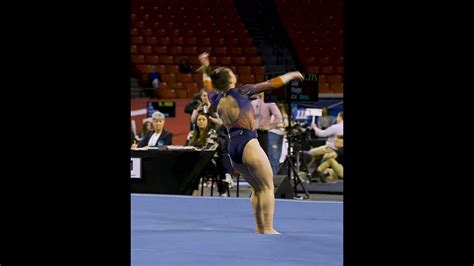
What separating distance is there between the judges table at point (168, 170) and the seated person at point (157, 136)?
569 millimetres

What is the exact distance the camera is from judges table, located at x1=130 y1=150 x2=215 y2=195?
12.6 meters

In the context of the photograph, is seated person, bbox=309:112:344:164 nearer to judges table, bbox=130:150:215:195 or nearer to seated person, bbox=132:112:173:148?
seated person, bbox=132:112:173:148

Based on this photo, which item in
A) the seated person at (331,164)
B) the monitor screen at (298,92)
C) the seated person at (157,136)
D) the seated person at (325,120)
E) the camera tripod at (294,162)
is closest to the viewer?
the monitor screen at (298,92)

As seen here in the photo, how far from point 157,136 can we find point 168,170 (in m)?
0.90

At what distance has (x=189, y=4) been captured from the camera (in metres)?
23.8

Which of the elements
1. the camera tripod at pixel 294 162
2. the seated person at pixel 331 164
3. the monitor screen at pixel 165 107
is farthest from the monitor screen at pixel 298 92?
the monitor screen at pixel 165 107

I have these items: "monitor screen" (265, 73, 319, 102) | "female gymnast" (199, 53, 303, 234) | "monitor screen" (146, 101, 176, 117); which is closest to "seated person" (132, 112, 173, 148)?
"monitor screen" (265, 73, 319, 102)

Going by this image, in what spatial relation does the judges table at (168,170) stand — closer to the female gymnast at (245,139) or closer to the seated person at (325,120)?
the female gymnast at (245,139)

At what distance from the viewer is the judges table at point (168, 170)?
12.6 meters

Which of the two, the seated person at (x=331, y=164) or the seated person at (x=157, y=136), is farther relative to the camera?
the seated person at (x=331, y=164)

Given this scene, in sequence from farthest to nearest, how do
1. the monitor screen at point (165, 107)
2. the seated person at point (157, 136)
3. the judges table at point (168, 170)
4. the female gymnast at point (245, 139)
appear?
the monitor screen at point (165, 107)
the seated person at point (157, 136)
the judges table at point (168, 170)
the female gymnast at point (245, 139)

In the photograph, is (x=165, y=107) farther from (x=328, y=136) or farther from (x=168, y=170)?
(x=168, y=170)
